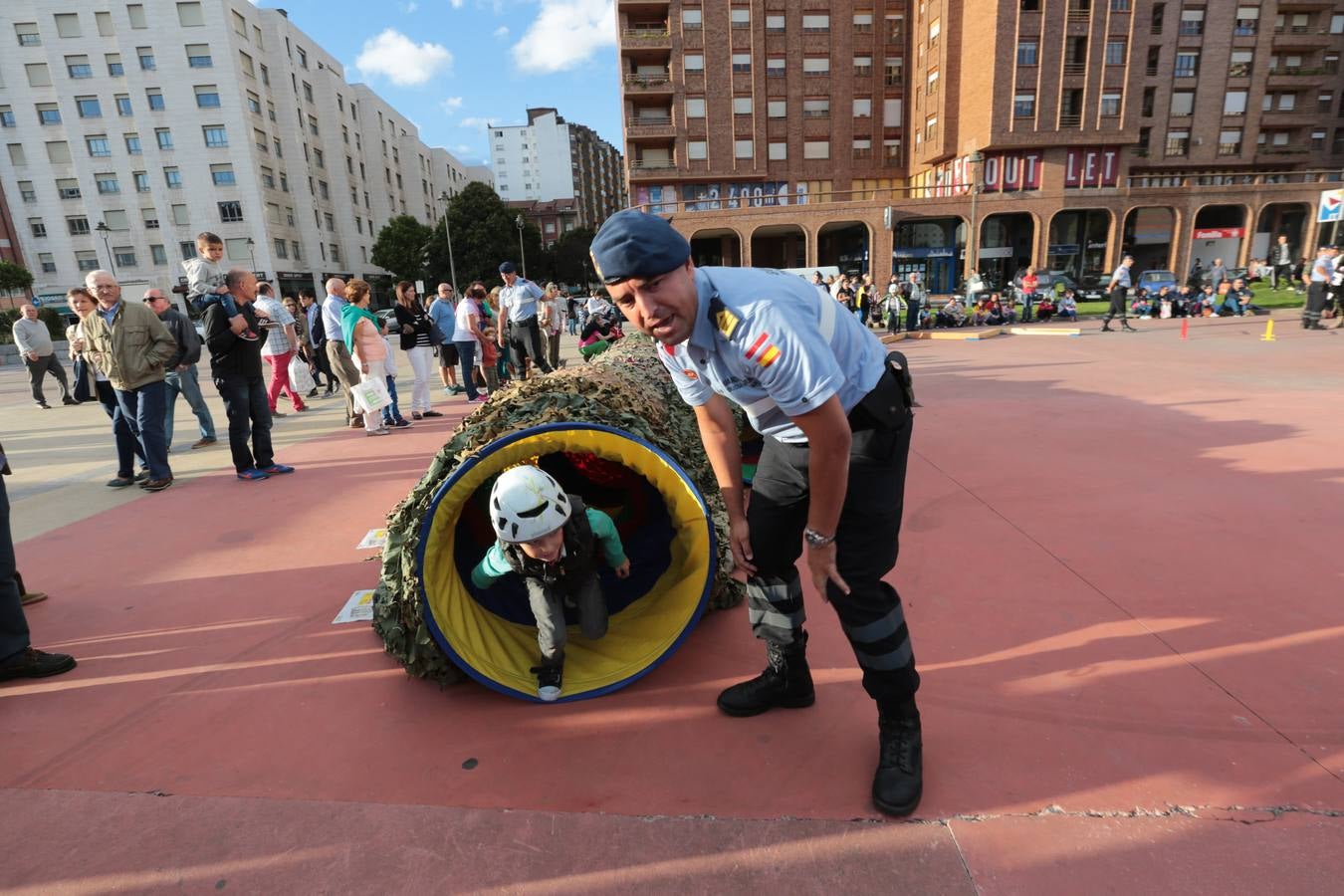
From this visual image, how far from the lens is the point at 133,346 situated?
18.1 feet

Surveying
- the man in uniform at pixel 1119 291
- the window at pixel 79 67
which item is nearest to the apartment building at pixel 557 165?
the window at pixel 79 67

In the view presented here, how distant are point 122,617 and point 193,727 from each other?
1.48 m

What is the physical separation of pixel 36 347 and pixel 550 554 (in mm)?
13645

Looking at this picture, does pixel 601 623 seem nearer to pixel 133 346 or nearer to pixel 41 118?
pixel 133 346

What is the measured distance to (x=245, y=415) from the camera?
6.17 metres

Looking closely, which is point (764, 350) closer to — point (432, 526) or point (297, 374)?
point (432, 526)

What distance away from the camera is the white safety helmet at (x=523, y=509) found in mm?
2605

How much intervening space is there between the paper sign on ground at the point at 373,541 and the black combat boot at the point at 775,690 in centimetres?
289

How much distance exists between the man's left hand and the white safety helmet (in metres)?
1.07

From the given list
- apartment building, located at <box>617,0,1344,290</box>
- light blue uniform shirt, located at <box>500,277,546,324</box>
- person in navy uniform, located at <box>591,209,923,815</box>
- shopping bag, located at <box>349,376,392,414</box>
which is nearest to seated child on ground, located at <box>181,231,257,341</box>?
shopping bag, located at <box>349,376,392,414</box>

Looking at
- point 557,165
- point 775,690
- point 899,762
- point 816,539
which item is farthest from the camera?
point 557,165

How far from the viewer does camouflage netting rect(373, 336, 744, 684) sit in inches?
115

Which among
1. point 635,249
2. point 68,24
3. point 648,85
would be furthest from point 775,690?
point 68,24

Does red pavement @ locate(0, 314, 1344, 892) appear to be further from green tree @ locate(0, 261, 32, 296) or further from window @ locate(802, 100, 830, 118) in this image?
green tree @ locate(0, 261, 32, 296)
